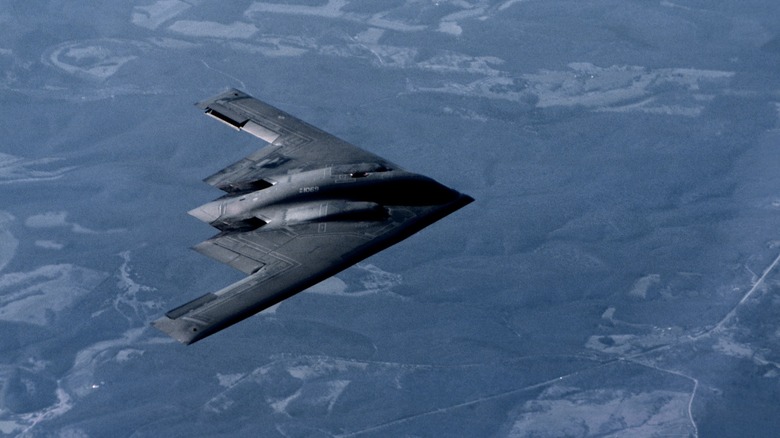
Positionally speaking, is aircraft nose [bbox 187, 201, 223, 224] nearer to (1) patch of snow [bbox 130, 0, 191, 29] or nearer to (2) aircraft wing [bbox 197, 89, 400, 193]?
(2) aircraft wing [bbox 197, 89, 400, 193]

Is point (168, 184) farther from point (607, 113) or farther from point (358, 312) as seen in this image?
point (607, 113)

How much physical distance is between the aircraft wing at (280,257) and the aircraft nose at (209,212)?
1211 mm

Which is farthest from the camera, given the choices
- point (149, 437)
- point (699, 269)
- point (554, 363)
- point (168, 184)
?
point (168, 184)

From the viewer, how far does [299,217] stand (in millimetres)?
40031

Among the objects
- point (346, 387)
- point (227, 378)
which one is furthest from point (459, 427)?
point (227, 378)

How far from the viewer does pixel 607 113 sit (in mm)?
89312

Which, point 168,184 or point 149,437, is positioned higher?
point 168,184

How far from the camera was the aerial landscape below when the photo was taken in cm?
6850

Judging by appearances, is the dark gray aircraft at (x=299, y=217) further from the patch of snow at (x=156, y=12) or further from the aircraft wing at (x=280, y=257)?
the patch of snow at (x=156, y=12)

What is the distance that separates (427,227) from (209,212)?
37.9 meters

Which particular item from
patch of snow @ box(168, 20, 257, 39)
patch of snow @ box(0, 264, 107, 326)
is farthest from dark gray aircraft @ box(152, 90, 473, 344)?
patch of snow @ box(168, 20, 257, 39)

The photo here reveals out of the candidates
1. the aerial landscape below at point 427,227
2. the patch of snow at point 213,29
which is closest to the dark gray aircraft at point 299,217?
the aerial landscape below at point 427,227

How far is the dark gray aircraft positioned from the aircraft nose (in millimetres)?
40

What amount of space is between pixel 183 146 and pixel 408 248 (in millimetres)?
22849
